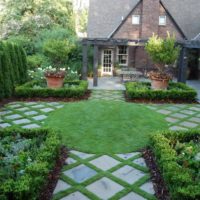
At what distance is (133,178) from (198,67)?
1754 cm

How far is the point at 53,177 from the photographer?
17.2 ft

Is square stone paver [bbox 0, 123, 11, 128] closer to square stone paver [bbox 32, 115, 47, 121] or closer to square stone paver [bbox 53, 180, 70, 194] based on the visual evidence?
square stone paver [bbox 32, 115, 47, 121]

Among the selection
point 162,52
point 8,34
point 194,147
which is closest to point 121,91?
point 162,52

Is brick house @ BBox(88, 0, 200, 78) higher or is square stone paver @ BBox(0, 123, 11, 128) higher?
brick house @ BBox(88, 0, 200, 78)

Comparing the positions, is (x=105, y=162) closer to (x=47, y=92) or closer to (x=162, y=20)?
(x=47, y=92)

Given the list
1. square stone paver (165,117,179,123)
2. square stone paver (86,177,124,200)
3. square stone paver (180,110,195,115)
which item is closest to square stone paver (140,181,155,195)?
square stone paver (86,177,124,200)

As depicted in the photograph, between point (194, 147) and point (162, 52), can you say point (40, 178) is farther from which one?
point (162, 52)

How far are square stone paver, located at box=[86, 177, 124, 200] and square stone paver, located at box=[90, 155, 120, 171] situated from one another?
21.2 inches

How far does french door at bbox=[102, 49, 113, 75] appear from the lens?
2086 centimetres

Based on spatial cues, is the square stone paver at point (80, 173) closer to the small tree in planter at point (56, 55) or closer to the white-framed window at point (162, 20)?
the small tree in planter at point (56, 55)

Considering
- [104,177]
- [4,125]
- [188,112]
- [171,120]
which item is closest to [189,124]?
[171,120]

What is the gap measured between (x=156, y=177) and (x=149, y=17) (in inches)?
669

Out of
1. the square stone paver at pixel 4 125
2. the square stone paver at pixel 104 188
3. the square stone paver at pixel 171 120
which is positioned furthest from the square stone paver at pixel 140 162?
the square stone paver at pixel 4 125

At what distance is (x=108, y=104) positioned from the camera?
10320mm
